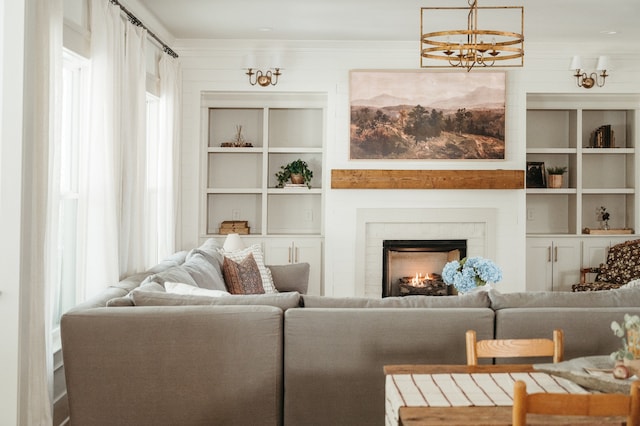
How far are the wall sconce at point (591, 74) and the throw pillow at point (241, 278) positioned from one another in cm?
390

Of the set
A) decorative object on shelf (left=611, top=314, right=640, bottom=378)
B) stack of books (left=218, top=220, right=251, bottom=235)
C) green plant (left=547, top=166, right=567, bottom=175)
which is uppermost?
green plant (left=547, top=166, right=567, bottom=175)

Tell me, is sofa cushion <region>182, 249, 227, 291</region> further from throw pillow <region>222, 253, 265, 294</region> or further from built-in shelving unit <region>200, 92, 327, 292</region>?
Result: built-in shelving unit <region>200, 92, 327, 292</region>

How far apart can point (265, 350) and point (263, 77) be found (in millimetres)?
4263

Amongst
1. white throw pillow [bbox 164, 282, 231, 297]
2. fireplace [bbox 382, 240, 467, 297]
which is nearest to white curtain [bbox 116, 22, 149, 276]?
white throw pillow [bbox 164, 282, 231, 297]

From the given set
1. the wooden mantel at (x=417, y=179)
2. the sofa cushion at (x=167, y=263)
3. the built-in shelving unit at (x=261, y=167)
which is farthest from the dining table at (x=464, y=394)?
the built-in shelving unit at (x=261, y=167)

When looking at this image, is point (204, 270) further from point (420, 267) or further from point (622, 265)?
point (622, 265)

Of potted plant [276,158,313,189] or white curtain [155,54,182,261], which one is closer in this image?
white curtain [155,54,182,261]

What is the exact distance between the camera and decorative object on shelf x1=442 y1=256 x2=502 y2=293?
4559 mm

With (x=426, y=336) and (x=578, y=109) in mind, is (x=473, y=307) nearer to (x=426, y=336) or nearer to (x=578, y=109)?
(x=426, y=336)

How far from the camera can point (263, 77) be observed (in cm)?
684

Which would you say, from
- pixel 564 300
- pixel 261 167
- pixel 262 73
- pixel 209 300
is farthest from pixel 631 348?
pixel 261 167

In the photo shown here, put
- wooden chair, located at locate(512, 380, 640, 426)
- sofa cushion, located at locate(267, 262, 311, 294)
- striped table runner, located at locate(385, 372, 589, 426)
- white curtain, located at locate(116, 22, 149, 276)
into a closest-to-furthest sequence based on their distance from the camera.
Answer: wooden chair, located at locate(512, 380, 640, 426) < striped table runner, located at locate(385, 372, 589, 426) < white curtain, located at locate(116, 22, 149, 276) < sofa cushion, located at locate(267, 262, 311, 294)

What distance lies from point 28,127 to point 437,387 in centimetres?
216

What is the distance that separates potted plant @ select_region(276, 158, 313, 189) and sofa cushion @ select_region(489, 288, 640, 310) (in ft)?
13.9
